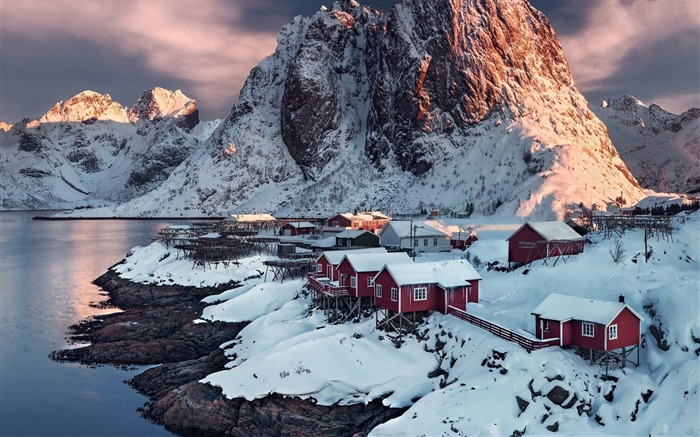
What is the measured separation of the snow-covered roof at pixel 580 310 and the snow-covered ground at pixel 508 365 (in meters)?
2.03

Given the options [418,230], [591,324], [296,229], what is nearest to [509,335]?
[591,324]

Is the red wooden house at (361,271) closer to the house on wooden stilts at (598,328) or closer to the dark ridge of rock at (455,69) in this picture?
the house on wooden stilts at (598,328)

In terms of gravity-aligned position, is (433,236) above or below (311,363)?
above

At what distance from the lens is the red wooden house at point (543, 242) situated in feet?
155

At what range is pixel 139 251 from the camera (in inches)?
3307

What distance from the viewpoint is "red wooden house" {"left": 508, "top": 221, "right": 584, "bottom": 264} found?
155 feet

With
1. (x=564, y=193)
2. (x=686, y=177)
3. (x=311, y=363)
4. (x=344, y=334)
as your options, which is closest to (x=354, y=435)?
(x=311, y=363)

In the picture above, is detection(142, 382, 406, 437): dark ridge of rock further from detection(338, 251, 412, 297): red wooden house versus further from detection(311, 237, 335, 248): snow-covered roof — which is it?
detection(311, 237, 335, 248): snow-covered roof

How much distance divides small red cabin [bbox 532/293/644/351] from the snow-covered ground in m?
1.07

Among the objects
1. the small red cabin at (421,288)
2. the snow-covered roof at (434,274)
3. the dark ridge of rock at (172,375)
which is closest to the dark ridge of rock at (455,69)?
the snow-covered roof at (434,274)

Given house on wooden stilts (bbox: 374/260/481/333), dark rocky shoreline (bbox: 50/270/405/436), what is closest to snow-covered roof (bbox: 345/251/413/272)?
house on wooden stilts (bbox: 374/260/481/333)

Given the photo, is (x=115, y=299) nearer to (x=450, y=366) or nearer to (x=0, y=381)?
(x=0, y=381)

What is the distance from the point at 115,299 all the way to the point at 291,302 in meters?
28.0

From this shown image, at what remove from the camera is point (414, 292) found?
35.0m
